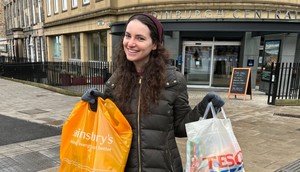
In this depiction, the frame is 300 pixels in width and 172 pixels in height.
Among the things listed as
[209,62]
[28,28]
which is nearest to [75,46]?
[209,62]

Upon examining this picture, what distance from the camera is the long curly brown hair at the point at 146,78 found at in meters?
1.67

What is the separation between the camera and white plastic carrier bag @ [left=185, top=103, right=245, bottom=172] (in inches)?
58.2

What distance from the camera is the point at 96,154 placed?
1652 millimetres

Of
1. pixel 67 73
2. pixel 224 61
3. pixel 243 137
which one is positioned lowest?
pixel 243 137

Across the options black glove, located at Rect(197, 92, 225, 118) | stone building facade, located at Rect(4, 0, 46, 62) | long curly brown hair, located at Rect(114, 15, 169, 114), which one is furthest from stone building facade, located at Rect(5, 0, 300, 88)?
stone building facade, located at Rect(4, 0, 46, 62)

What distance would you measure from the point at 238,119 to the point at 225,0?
6.54 metres

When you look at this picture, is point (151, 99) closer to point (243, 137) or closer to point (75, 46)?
point (243, 137)

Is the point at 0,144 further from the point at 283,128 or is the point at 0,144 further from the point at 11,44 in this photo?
the point at 11,44

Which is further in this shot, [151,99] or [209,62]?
[209,62]

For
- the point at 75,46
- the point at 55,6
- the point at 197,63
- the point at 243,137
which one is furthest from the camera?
the point at 55,6

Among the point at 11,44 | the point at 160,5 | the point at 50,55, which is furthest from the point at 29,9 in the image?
the point at 160,5

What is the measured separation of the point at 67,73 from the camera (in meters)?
12.1

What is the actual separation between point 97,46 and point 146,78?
15.8 meters

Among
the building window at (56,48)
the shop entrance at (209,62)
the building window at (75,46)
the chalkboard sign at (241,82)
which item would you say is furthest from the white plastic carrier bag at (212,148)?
the building window at (56,48)
